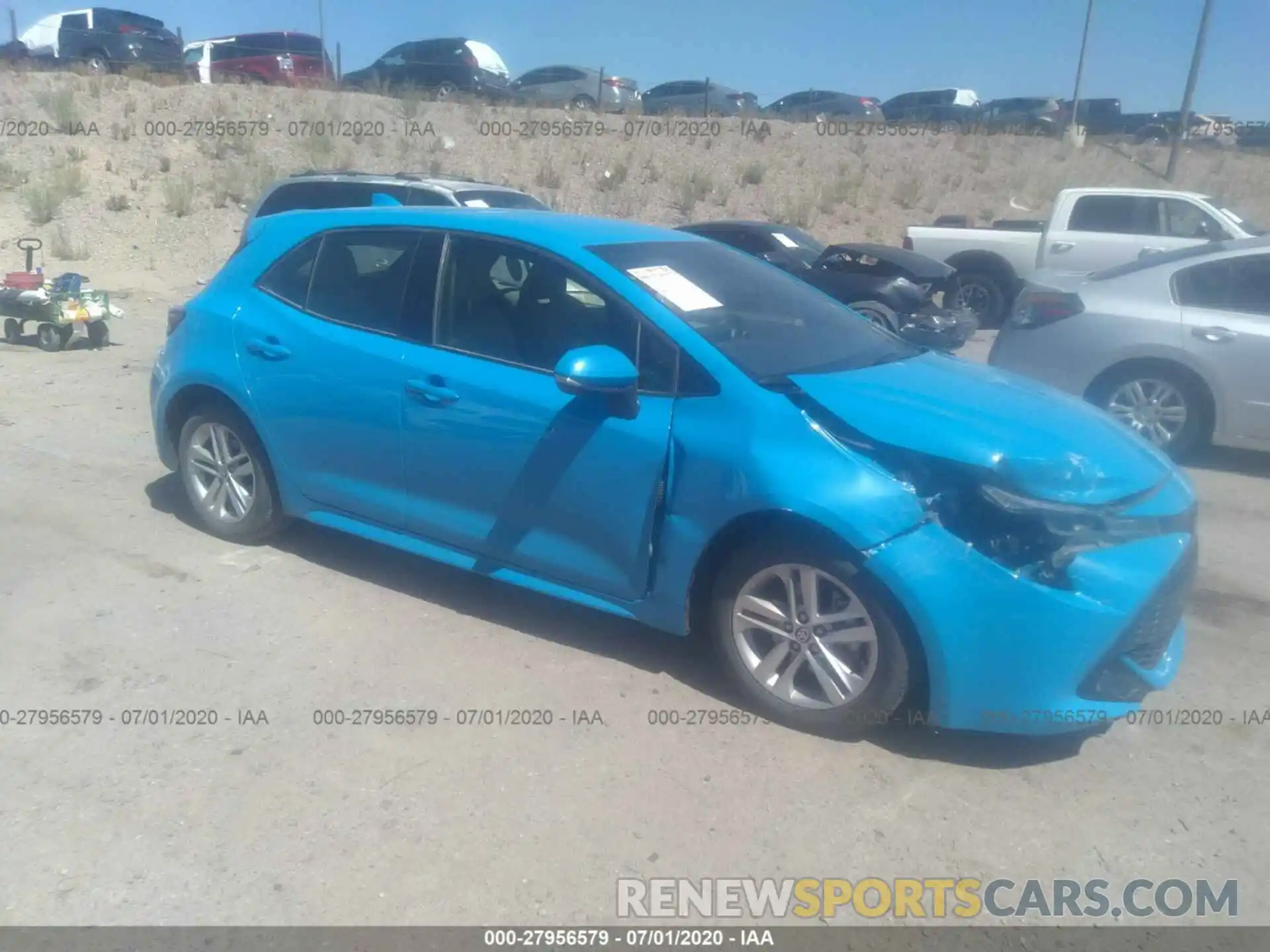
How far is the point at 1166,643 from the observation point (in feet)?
13.0

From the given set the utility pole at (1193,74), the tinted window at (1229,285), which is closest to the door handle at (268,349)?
the tinted window at (1229,285)

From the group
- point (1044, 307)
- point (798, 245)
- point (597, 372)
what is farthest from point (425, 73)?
point (597, 372)

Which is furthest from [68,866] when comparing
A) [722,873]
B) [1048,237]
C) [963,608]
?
[1048,237]

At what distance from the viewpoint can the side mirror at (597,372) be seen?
157 inches

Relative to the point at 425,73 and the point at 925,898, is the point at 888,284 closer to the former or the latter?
the point at 925,898

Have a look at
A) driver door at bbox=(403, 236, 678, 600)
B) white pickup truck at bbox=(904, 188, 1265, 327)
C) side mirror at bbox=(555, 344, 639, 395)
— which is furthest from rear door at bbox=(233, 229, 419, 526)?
white pickup truck at bbox=(904, 188, 1265, 327)

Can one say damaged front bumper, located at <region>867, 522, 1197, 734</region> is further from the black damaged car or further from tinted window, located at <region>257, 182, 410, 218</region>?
tinted window, located at <region>257, 182, 410, 218</region>

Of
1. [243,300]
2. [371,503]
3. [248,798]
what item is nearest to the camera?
[248,798]

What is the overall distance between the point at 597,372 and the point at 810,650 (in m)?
1.21

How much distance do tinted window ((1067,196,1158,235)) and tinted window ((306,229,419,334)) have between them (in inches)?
427

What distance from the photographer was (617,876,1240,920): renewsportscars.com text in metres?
3.13

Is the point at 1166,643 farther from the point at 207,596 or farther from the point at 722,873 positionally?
the point at 207,596

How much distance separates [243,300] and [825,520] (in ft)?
10.2

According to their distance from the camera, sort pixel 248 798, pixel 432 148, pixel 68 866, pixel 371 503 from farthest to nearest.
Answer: pixel 432 148
pixel 371 503
pixel 248 798
pixel 68 866
